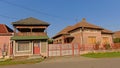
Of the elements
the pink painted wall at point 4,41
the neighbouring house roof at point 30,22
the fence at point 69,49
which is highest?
the neighbouring house roof at point 30,22

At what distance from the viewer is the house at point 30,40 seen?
28.2m

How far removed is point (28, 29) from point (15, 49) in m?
5.64

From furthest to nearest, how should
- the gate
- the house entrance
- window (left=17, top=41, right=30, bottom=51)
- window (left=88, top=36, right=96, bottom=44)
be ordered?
window (left=88, top=36, right=96, bottom=44) < the gate < the house entrance < window (left=17, top=41, right=30, bottom=51)

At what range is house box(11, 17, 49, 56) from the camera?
28172 millimetres

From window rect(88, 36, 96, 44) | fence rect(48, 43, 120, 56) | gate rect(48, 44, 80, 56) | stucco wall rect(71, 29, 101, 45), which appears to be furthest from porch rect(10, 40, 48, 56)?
window rect(88, 36, 96, 44)

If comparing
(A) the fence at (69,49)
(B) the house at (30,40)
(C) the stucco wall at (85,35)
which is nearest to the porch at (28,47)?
(B) the house at (30,40)

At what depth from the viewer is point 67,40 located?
126 feet

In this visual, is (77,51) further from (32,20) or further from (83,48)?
(32,20)

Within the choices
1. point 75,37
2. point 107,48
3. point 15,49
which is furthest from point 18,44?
point 107,48

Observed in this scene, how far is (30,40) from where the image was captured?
28797 millimetres

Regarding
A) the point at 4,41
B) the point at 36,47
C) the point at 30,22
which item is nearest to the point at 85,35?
the point at 36,47

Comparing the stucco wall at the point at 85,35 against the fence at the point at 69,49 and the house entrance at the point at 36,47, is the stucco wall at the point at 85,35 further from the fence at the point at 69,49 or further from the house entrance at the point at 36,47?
the house entrance at the point at 36,47

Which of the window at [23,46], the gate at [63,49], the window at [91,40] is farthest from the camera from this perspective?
the window at [91,40]

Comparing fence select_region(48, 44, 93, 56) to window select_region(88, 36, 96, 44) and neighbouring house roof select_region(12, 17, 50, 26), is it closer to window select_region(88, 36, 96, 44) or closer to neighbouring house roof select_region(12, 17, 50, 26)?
window select_region(88, 36, 96, 44)
